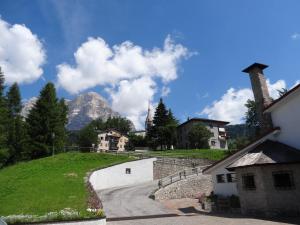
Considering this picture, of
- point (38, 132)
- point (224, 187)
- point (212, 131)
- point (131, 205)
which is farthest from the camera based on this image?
point (212, 131)

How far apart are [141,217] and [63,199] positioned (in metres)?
6.19

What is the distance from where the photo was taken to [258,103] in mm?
25844

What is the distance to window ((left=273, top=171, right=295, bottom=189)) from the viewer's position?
18.9m

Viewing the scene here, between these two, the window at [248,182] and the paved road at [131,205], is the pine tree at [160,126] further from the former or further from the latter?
the window at [248,182]

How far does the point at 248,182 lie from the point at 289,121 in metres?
5.27

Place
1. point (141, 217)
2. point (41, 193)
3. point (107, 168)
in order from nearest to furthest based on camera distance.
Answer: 1. point (141, 217)
2. point (41, 193)
3. point (107, 168)

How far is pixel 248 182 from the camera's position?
20438 millimetres

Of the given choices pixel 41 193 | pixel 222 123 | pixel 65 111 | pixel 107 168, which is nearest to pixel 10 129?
pixel 65 111

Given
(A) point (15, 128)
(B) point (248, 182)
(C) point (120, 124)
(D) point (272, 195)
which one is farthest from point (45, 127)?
(C) point (120, 124)

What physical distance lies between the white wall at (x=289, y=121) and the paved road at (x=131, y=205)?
10.5 metres

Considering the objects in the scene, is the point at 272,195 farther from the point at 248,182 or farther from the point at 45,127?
the point at 45,127

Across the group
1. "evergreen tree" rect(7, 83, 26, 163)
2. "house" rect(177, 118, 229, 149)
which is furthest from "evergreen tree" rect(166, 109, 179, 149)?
"evergreen tree" rect(7, 83, 26, 163)

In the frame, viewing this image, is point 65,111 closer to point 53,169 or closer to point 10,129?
point 10,129

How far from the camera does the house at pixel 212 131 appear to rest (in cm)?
8325
